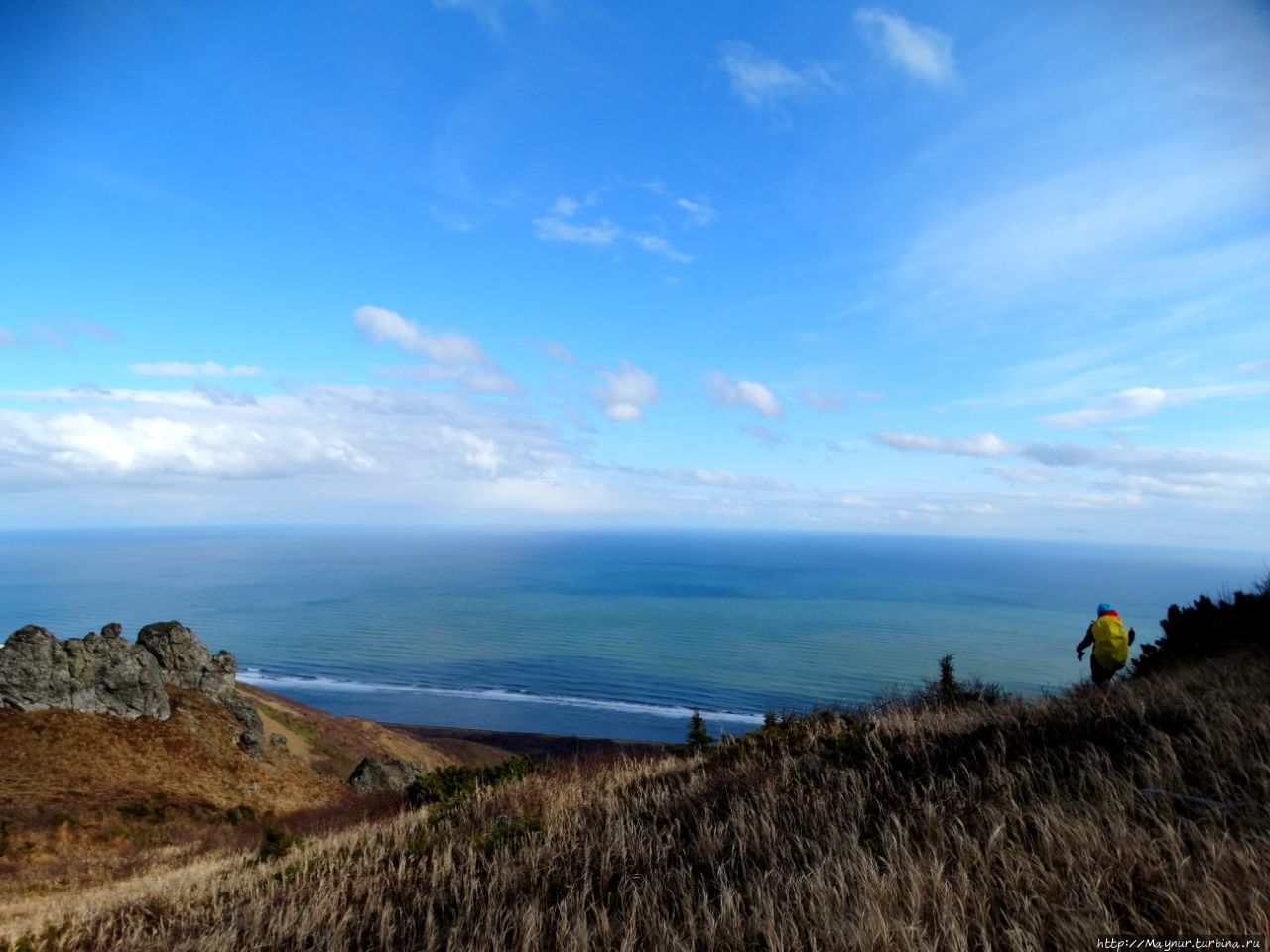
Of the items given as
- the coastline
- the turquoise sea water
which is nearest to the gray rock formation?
the coastline

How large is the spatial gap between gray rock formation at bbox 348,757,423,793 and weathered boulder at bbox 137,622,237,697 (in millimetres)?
9404

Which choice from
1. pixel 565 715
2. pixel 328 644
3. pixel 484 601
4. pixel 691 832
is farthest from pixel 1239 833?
pixel 484 601

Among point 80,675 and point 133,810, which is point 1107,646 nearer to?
point 133,810

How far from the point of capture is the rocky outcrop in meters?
27.4

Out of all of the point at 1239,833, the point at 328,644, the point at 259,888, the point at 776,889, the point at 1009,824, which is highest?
the point at 1239,833

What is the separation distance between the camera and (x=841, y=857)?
4008mm

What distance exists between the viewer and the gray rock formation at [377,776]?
34.8 m

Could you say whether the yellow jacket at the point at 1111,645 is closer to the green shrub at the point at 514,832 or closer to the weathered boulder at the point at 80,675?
the green shrub at the point at 514,832

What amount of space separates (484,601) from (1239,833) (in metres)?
151

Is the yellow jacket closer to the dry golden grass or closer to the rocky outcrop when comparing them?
the dry golden grass

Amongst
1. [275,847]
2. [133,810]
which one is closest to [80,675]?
[133,810]

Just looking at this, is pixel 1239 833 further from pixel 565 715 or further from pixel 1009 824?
pixel 565 715

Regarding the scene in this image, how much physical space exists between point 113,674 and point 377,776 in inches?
572

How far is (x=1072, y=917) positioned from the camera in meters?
2.78
